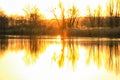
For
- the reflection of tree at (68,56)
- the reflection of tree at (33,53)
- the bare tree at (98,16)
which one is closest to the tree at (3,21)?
the bare tree at (98,16)

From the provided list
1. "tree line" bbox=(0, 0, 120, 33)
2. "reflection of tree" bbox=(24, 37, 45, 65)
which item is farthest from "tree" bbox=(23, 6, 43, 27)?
"reflection of tree" bbox=(24, 37, 45, 65)

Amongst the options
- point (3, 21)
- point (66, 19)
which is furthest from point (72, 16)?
point (3, 21)

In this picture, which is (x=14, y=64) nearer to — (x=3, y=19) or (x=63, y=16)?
(x=63, y=16)

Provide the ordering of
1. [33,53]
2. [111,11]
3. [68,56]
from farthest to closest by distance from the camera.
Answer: [111,11], [33,53], [68,56]

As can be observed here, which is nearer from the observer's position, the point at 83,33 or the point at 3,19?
the point at 83,33

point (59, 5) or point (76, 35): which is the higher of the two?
point (59, 5)

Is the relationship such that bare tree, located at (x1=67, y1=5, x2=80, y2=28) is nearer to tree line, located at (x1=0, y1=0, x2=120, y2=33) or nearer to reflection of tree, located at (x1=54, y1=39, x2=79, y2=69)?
tree line, located at (x1=0, y1=0, x2=120, y2=33)

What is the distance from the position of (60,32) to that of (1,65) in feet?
77.3

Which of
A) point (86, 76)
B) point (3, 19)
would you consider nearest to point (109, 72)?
point (86, 76)

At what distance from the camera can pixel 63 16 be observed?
3866 cm

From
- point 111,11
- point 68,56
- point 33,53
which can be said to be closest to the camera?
point 68,56

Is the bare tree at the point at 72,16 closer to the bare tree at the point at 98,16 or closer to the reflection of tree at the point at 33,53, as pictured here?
the bare tree at the point at 98,16

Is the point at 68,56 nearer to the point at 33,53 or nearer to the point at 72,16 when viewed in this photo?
the point at 33,53

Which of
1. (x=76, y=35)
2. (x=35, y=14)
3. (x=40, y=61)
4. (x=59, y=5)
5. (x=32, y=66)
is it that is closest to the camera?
(x=32, y=66)
